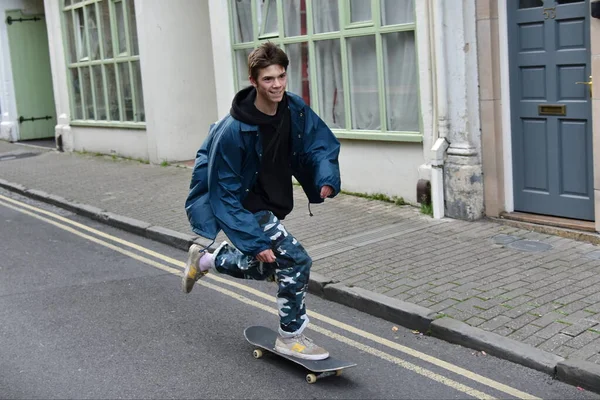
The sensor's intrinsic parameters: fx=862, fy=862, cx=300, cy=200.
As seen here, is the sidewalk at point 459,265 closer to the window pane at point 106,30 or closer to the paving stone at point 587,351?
the paving stone at point 587,351

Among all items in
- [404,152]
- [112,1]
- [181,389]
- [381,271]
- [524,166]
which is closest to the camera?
[181,389]

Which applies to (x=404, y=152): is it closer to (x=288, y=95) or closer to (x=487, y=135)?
(x=487, y=135)

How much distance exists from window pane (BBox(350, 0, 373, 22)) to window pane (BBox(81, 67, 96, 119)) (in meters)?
8.62

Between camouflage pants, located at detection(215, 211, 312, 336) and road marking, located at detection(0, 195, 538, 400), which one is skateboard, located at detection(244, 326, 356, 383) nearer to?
camouflage pants, located at detection(215, 211, 312, 336)

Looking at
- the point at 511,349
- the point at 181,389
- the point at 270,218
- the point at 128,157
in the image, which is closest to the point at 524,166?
the point at 511,349

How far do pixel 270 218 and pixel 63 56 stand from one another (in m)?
14.3

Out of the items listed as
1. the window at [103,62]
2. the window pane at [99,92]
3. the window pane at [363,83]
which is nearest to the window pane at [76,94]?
the window at [103,62]

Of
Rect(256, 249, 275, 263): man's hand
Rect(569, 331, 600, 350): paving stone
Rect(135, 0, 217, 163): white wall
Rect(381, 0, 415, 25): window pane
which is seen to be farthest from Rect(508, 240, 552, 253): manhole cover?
Rect(135, 0, 217, 163): white wall

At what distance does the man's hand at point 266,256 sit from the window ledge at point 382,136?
196 inches

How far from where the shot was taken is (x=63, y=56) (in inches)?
722

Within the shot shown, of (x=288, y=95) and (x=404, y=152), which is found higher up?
(x=288, y=95)

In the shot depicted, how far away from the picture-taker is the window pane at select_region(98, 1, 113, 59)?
54.5 ft

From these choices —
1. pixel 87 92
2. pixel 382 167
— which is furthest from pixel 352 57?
pixel 87 92

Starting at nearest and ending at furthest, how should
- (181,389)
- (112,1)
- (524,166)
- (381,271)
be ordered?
(181,389)
(381,271)
(524,166)
(112,1)
